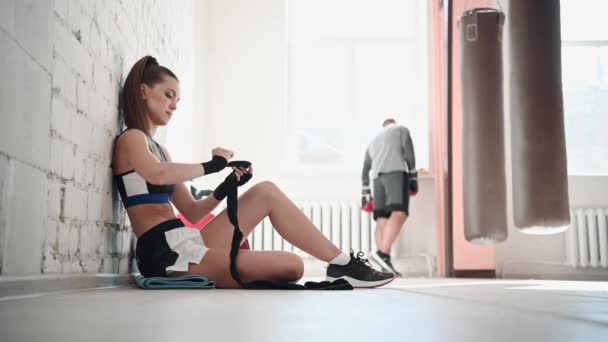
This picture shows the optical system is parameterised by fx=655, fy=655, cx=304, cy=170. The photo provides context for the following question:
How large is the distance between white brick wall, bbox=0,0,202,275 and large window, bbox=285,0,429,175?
3.83 metres

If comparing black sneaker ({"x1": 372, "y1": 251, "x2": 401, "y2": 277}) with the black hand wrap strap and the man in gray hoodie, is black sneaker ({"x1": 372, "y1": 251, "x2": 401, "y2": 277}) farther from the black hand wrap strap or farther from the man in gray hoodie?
the black hand wrap strap

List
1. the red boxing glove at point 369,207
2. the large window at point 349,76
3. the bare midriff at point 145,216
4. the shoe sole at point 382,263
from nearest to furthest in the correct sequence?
the bare midriff at point 145,216, the shoe sole at point 382,263, the red boxing glove at point 369,207, the large window at point 349,76

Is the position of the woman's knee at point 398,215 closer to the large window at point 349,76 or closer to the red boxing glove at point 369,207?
the red boxing glove at point 369,207

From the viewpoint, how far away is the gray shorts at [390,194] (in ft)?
17.8

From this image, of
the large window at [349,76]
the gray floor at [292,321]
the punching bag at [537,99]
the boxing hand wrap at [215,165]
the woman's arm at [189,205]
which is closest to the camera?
the gray floor at [292,321]

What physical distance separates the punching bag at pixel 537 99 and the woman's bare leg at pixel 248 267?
3.56 feet

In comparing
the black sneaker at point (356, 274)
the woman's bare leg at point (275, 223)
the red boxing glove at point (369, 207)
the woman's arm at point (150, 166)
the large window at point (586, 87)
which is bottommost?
Result: the black sneaker at point (356, 274)

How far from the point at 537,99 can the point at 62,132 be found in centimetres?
133

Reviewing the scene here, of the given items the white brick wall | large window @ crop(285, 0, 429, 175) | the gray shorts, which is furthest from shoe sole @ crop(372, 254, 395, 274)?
the white brick wall

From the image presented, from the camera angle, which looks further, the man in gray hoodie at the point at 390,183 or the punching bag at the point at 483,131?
the man in gray hoodie at the point at 390,183

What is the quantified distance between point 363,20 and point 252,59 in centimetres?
121

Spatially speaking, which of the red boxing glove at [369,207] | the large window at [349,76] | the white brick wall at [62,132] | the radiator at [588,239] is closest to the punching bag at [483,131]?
the white brick wall at [62,132]

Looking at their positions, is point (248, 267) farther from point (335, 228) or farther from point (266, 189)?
point (335, 228)

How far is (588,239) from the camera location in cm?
600
